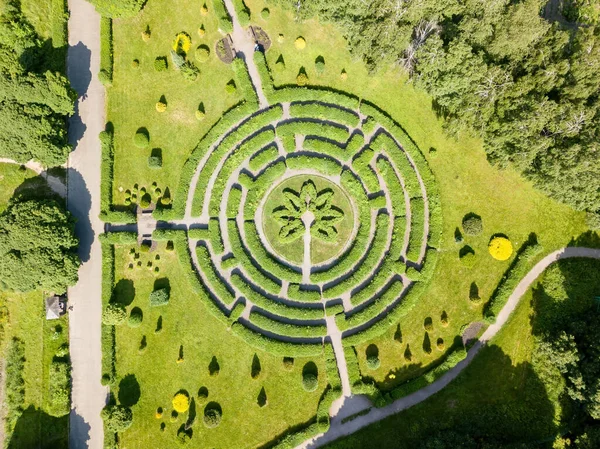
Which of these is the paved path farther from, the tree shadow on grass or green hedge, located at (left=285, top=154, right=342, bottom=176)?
green hedge, located at (left=285, top=154, right=342, bottom=176)

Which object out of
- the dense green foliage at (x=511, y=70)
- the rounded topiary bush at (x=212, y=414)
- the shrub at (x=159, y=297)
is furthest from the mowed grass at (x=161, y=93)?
the rounded topiary bush at (x=212, y=414)

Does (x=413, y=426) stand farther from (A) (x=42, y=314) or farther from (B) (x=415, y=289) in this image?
(A) (x=42, y=314)

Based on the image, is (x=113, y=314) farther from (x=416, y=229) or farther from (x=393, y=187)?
(x=416, y=229)

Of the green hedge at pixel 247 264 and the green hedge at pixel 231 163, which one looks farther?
the green hedge at pixel 231 163

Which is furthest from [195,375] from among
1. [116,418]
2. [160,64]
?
[160,64]

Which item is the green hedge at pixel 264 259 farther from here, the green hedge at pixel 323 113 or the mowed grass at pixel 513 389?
the mowed grass at pixel 513 389

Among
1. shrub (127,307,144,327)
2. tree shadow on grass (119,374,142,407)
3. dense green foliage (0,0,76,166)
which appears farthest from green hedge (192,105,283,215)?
tree shadow on grass (119,374,142,407)
